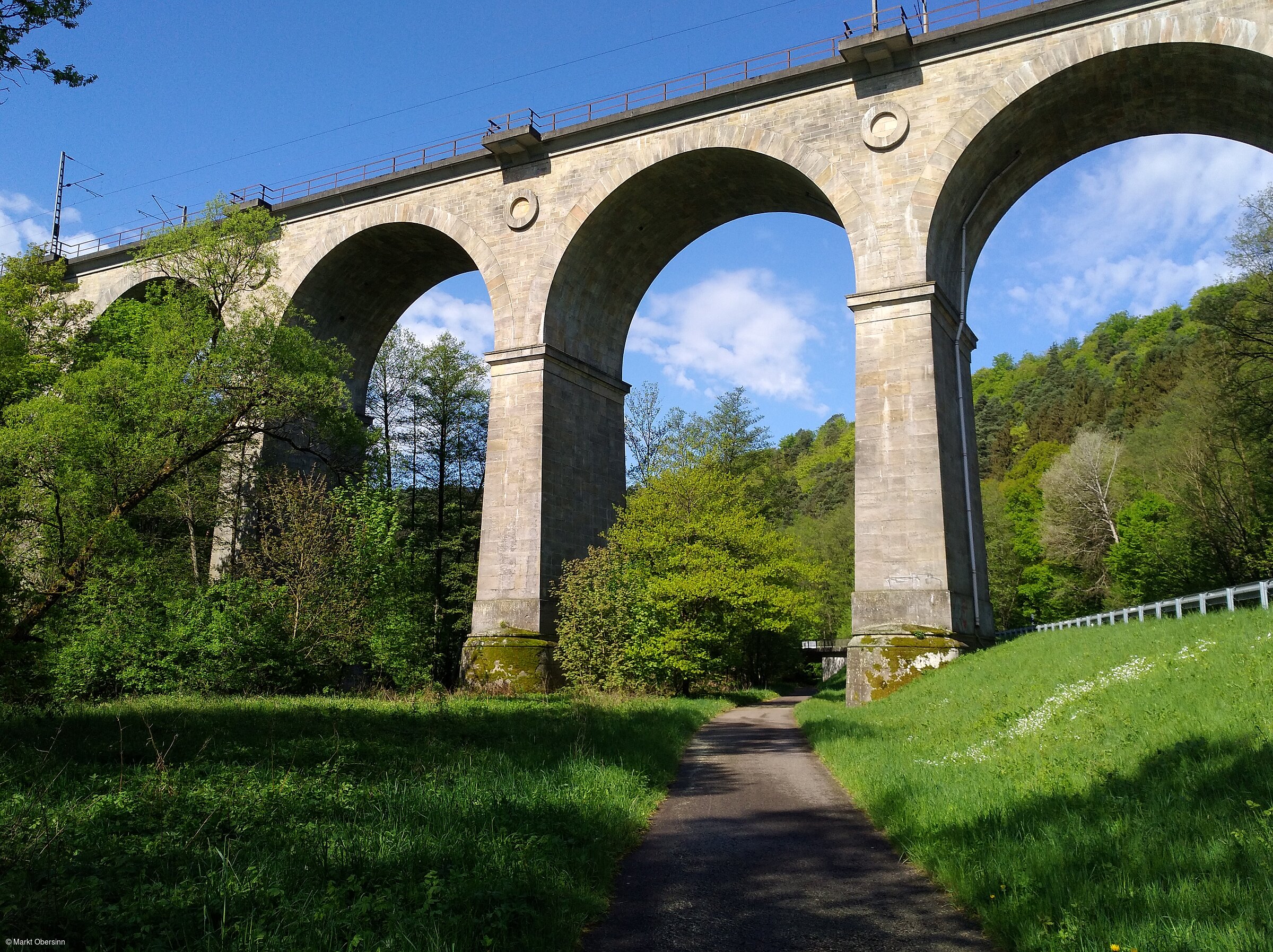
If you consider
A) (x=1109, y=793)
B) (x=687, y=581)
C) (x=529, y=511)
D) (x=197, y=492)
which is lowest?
(x=1109, y=793)

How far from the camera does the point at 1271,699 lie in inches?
262

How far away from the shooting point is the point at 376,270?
28.0 m

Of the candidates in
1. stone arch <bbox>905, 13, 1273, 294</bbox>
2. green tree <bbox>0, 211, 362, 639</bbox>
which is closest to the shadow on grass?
green tree <bbox>0, 211, 362, 639</bbox>

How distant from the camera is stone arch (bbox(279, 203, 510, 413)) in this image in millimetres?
24469

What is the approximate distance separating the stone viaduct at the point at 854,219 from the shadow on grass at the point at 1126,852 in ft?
36.0

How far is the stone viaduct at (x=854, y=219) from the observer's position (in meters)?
18.0

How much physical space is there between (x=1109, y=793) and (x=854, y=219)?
51.8ft

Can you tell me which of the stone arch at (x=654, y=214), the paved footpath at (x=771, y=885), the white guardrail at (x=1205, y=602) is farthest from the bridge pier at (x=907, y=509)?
the paved footpath at (x=771, y=885)

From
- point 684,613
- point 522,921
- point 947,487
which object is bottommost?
point 522,921

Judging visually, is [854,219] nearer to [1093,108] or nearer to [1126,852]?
[1093,108]

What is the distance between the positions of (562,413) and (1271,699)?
18308 millimetres

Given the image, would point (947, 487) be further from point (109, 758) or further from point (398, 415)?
point (398, 415)

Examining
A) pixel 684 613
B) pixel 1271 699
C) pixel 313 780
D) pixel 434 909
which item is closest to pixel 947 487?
pixel 684 613

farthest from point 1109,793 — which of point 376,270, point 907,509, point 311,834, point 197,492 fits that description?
point 376,270
